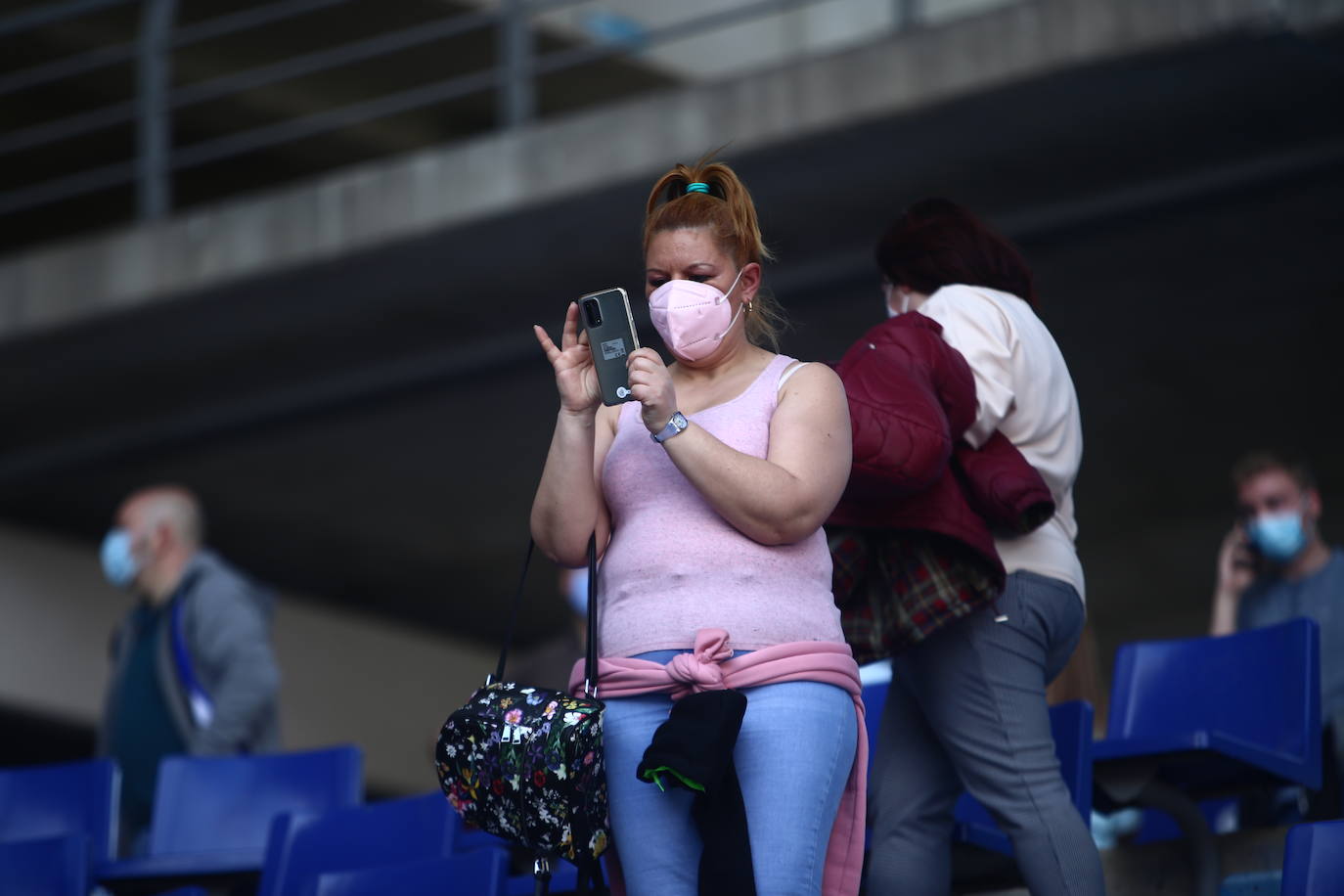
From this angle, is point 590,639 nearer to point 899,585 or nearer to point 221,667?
point 899,585

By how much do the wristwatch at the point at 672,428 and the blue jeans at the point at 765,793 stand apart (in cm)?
29

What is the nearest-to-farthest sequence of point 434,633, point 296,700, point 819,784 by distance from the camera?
point 819,784 < point 296,700 < point 434,633

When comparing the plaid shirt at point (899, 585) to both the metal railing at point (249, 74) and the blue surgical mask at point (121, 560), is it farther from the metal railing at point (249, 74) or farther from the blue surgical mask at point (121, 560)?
the metal railing at point (249, 74)

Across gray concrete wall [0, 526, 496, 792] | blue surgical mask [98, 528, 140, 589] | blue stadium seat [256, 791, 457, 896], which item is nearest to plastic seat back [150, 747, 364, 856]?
blue stadium seat [256, 791, 457, 896]

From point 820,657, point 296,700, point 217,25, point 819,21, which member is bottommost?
point 820,657

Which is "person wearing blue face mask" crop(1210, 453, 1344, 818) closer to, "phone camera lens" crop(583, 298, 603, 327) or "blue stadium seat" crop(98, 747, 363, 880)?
"blue stadium seat" crop(98, 747, 363, 880)

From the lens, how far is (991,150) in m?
6.52

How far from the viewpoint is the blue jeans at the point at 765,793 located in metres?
2.38

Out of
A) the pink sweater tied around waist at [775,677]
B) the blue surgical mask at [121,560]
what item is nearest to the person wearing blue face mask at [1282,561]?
the pink sweater tied around waist at [775,677]

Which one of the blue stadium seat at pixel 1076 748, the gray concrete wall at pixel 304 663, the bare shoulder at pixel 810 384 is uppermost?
the gray concrete wall at pixel 304 663

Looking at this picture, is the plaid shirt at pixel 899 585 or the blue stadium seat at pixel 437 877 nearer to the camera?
A: the plaid shirt at pixel 899 585

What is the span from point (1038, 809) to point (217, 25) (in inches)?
225

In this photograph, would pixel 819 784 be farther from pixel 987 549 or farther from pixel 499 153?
pixel 499 153

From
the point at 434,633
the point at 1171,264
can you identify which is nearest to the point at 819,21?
the point at 1171,264
